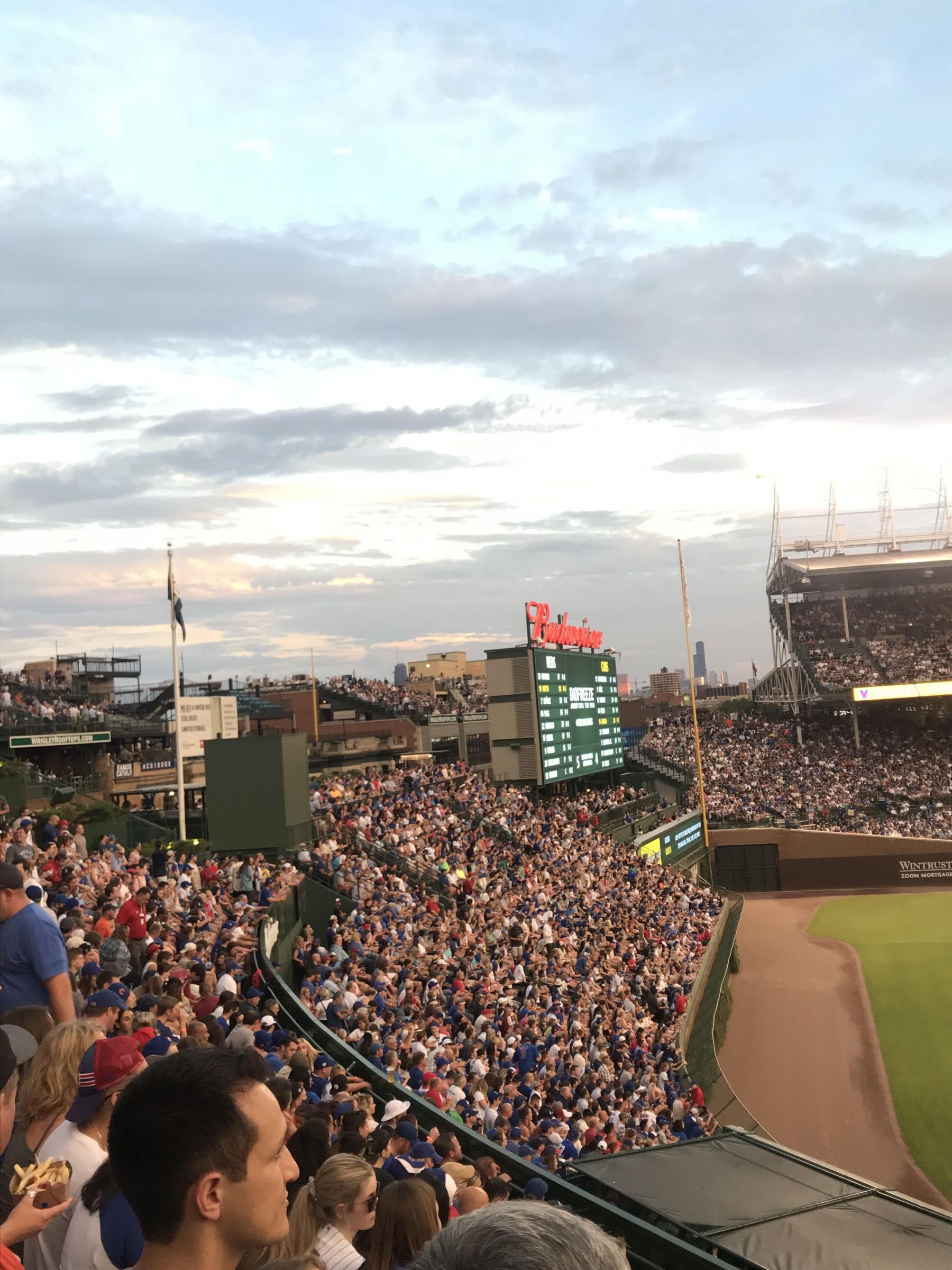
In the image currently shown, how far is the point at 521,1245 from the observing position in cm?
158

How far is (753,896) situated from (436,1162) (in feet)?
133

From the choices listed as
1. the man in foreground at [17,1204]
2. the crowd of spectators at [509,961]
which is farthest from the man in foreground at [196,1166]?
the crowd of spectators at [509,961]

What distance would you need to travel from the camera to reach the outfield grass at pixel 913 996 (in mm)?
21422

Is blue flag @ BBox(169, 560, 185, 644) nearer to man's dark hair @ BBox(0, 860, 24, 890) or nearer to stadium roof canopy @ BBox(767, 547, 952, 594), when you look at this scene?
man's dark hair @ BBox(0, 860, 24, 890)

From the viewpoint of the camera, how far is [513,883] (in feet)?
83.3

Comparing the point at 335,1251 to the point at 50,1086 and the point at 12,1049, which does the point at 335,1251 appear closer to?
the point at 50,1086

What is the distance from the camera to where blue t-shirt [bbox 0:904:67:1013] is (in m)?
5.20

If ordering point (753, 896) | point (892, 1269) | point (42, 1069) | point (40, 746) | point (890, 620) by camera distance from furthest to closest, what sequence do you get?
point (890, 620) → point (753, 896) → point (40, 746) → point (892, 1269) → point (42, 1069)

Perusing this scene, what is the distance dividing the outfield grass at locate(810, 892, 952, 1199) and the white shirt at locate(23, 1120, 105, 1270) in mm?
19499

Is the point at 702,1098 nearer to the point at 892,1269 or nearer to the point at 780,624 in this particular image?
the point at 892,1269

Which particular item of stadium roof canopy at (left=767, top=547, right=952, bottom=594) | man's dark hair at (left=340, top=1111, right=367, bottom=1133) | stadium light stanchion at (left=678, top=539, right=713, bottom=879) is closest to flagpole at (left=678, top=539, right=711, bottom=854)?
stadium light stanchion at (left=678, top=539, right=713, bottom=879)

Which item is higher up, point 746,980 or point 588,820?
point 588,820

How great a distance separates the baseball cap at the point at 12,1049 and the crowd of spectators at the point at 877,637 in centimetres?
5464

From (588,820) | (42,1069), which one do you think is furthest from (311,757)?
(42,1069)
